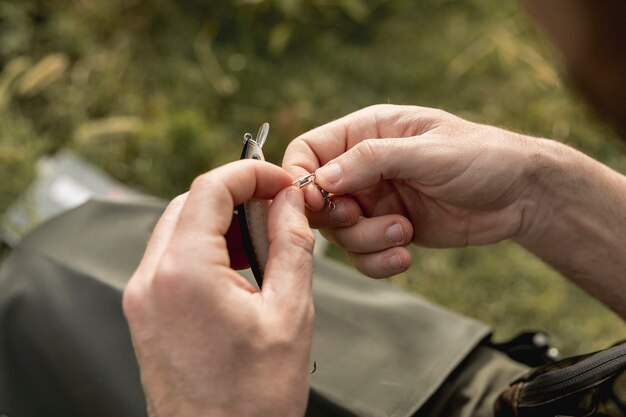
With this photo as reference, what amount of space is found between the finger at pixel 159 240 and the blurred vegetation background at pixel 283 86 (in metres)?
1.29

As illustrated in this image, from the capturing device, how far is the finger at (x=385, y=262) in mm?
1239

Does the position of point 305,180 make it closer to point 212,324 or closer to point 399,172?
point 399,172

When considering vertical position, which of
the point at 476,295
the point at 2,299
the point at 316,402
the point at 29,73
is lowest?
the point at 476,295

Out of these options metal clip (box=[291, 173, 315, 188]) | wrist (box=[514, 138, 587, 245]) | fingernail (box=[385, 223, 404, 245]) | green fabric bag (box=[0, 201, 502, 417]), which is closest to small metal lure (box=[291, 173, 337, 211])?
metal clip (box=[291, 173, 315, 188])

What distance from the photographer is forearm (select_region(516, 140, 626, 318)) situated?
135 cm

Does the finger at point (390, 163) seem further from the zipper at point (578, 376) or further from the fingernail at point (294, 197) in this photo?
the zipper at point (578, 376)

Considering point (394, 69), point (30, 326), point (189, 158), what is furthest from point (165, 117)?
point (30, 326)

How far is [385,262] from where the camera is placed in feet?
4.09

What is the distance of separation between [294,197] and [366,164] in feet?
0.57

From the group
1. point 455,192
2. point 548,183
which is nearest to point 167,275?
point 455,192

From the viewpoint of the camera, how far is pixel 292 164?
1.21 meters

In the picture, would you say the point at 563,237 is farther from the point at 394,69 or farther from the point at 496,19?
the point at 496,19

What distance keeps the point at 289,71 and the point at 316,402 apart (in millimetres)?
1732

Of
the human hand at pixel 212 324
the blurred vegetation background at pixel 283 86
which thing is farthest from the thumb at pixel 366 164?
the blurred vegetation background at pixel 283 86
